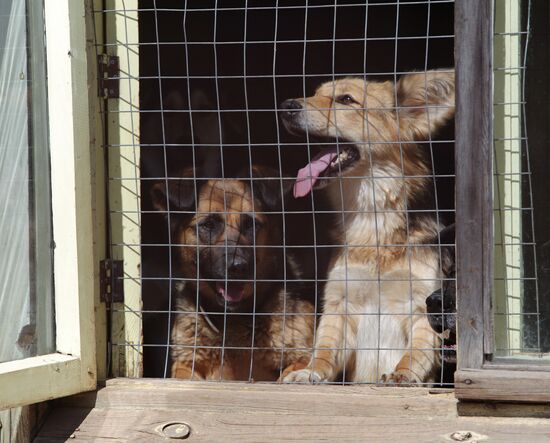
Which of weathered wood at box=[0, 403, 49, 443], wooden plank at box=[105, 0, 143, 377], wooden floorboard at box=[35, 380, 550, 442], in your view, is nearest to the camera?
wooden floorboard at box=[35, 380, 550, 442]

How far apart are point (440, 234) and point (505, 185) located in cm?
24

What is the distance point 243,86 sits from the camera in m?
2.84

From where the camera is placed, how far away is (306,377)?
281 centimetres

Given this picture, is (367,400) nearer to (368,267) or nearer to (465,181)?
(368,267)

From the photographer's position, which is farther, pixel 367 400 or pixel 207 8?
pixel 207 8

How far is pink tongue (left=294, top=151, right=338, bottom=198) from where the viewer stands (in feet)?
9.25

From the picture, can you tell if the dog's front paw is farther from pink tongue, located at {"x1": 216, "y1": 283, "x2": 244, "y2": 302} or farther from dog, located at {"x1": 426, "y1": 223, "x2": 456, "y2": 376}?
pink tongue, located at {"x1": 216, "y1": 283, "x2": 244, "y2": 302}

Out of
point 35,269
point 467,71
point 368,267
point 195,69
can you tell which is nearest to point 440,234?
point 368,267

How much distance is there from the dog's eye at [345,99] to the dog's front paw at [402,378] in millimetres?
780

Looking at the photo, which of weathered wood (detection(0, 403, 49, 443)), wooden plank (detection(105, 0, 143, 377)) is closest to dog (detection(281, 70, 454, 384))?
wooden plank (detection(105, 0, 143, 377))

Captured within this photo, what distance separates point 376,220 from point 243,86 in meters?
0.55

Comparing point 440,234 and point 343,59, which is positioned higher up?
point 343,59

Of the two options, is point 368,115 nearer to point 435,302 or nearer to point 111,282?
point 435,302

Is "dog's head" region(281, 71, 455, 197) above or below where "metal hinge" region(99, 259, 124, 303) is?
above
